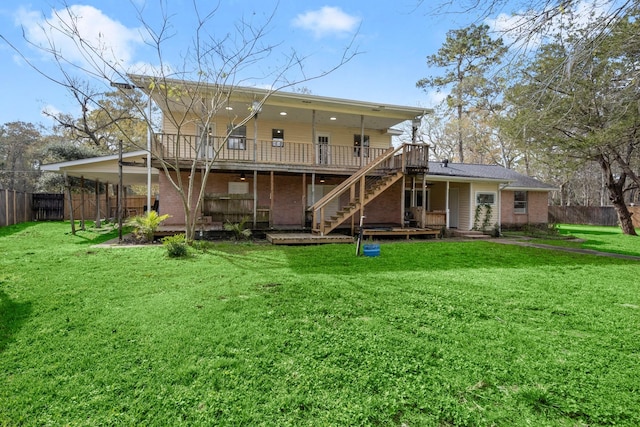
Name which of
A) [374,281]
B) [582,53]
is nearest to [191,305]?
[374,281]

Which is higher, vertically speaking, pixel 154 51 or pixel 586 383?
pixel 154 51

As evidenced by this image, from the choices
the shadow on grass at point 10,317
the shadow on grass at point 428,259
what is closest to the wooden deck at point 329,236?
the shadow on grass at point 428,259

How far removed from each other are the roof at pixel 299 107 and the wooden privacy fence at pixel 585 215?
1637cm

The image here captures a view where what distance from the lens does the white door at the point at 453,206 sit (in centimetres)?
1606

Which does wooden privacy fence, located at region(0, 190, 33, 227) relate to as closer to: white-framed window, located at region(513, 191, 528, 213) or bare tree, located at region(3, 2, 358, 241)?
bare tree, located at region(3, 2, 358, 241)

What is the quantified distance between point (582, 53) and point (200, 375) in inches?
230

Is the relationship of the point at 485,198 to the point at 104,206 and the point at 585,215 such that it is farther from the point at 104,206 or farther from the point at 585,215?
the point at 104,206

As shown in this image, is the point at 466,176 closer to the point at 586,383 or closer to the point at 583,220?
the point at 586,383

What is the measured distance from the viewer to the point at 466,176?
583 inches

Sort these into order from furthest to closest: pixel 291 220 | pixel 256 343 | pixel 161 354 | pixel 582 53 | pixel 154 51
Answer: pixel 291 220 < pixel 154 51 < pixel 582 53 < pixel 256 343 < pixel 161 354

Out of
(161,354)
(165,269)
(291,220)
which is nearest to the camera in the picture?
(161,354)

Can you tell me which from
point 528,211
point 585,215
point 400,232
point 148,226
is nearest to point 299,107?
point 400,232

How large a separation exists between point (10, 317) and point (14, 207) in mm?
16794

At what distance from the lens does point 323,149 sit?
13.6 metres
